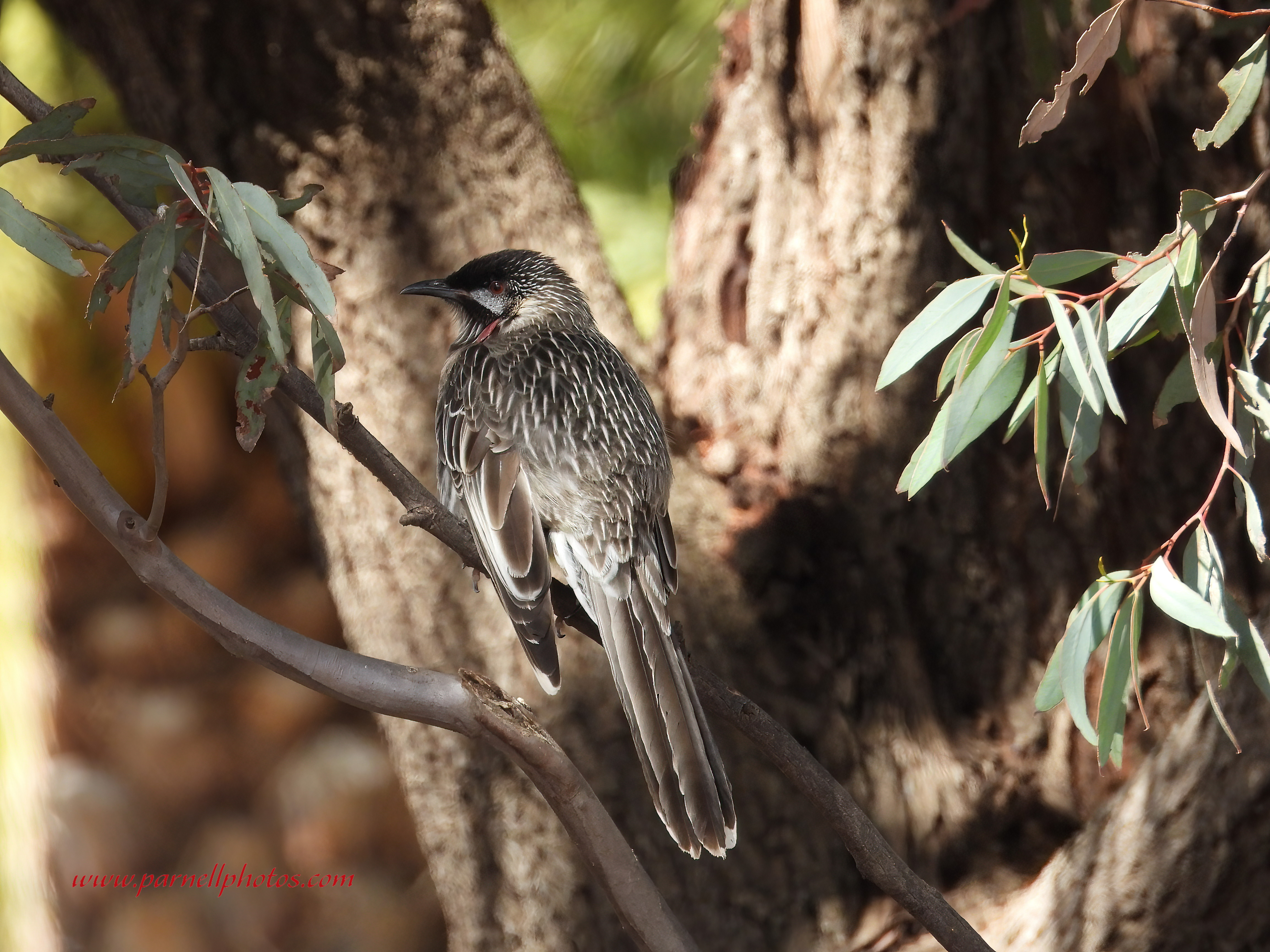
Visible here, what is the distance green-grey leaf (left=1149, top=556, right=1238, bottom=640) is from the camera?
46.3 inches

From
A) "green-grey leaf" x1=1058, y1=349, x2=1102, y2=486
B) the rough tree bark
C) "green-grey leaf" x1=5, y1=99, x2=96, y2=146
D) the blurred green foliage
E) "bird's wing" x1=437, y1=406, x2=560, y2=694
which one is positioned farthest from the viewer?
the blurred green foliage

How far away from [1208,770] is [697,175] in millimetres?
1650

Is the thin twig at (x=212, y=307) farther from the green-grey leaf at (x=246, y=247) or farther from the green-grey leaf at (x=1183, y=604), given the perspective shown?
the green-grey leaf at (x=1183, y=604)

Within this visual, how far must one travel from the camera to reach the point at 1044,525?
2279 millimetres

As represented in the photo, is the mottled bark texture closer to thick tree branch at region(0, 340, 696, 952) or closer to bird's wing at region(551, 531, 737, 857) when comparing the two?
bird's wing at region(551, 531, 737, 857)

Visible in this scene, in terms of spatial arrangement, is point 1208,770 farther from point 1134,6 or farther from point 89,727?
point 89,727

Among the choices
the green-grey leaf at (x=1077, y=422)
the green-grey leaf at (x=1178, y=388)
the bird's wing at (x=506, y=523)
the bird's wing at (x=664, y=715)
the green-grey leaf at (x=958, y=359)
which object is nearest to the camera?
the green-grey leaf at (x=958, y=359)

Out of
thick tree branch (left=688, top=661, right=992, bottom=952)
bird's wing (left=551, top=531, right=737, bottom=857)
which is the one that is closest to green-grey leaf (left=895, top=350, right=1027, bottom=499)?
thick tree branch (left=688, top=661, right=992, bottom=952)

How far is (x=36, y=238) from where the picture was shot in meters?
1.10

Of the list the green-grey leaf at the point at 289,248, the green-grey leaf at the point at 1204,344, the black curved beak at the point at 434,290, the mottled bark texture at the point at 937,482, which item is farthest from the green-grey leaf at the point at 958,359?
the black curved beak at the point at 434,290

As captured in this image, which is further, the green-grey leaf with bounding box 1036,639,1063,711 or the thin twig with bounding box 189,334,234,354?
the green-grey leaf with bounding box 1036,639,1063,711

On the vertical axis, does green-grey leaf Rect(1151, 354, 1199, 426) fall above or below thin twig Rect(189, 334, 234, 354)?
below

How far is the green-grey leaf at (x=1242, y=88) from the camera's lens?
4.37 feet

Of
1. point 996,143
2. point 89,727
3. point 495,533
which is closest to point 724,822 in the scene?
point 495,533
